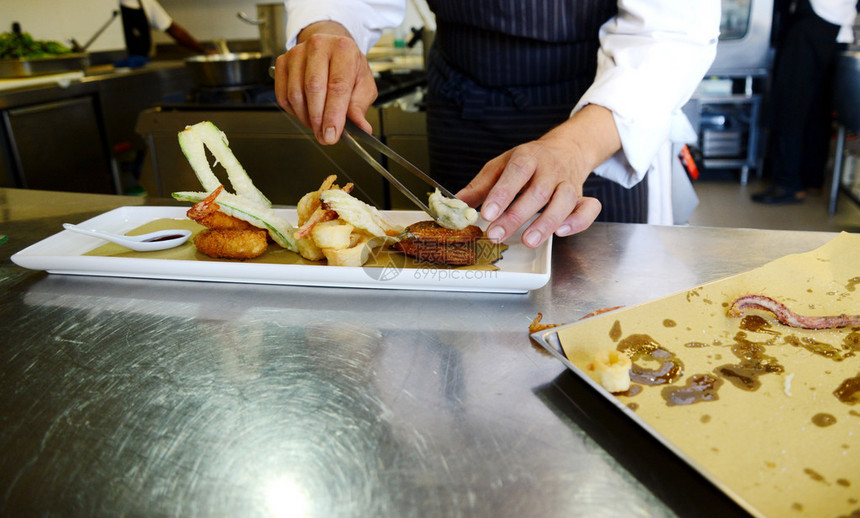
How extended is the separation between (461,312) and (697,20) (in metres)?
0.79

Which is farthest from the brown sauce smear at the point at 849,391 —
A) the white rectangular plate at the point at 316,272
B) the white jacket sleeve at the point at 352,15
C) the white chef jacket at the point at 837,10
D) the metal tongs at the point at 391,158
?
the white chef jacket at the point at 837,10

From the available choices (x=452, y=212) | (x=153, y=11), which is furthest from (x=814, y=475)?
(x=153, y=11)

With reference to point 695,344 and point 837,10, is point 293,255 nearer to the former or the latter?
point 695,344

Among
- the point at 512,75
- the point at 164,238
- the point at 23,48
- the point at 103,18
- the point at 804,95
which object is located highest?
the point at 103,18

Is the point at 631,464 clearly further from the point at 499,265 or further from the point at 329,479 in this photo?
the point at 499,265

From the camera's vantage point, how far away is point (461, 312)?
0.92m

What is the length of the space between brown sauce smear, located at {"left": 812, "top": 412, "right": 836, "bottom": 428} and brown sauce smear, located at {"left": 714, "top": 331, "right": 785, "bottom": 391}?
0.21ft

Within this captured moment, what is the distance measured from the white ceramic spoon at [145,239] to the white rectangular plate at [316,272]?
0.17 ft

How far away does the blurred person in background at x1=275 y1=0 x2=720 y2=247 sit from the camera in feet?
3.41

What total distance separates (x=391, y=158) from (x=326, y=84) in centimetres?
22

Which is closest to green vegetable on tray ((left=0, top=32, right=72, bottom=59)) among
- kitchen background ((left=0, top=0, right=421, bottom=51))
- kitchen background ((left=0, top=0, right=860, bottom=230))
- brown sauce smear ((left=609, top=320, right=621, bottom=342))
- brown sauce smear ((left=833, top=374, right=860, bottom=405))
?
kitchen background ((left=0, top=0, right=860, bottom=230))

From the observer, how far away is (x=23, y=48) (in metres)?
A: 4.10

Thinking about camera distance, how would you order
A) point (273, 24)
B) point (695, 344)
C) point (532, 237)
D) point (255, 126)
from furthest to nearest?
point (273, 24)
point (255, 126)
point (532, 237)
point (695, 344)

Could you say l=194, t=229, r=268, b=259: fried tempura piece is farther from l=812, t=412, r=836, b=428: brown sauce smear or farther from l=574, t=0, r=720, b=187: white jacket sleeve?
l=812, t=412, r=836, b=428: brown sauce smear
